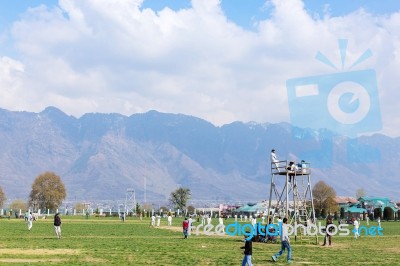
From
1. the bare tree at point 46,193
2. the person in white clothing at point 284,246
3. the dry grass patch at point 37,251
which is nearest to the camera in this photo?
the person in white clothing at point 284,246

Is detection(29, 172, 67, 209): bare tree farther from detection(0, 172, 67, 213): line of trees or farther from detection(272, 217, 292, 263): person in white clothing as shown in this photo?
detection(272, 217, 292, 263): person in white clothing

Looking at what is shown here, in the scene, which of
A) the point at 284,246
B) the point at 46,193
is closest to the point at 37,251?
the point at 284,246

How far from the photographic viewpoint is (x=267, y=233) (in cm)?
3988

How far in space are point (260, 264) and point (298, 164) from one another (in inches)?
724

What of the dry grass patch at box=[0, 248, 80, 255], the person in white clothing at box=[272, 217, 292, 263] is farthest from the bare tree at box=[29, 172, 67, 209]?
the person in white clothing at box=[272, 217, 292, 263]

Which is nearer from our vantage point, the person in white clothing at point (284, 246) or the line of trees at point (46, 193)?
the person in white clothing at point (284, 246)

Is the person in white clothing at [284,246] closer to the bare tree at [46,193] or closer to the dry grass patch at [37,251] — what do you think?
the dry grass patch at [37,251]

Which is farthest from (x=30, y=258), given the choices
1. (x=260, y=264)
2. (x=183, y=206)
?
(x=183, y=206)

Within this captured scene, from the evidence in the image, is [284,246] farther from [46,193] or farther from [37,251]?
[46,193]

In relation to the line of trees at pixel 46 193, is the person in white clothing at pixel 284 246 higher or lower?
lower

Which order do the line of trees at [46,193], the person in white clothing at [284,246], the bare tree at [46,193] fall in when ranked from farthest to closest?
the bare tree at [46,193] → the line of trees at [46,193] → the person in white clothing at [284,246]

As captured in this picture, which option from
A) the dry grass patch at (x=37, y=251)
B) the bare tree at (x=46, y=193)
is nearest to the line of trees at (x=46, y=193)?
the bare tree at (x=46, y=193)

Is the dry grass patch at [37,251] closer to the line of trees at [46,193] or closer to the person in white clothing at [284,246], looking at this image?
the person in white clothing at [284,246]

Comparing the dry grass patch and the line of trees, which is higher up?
the line of trees
